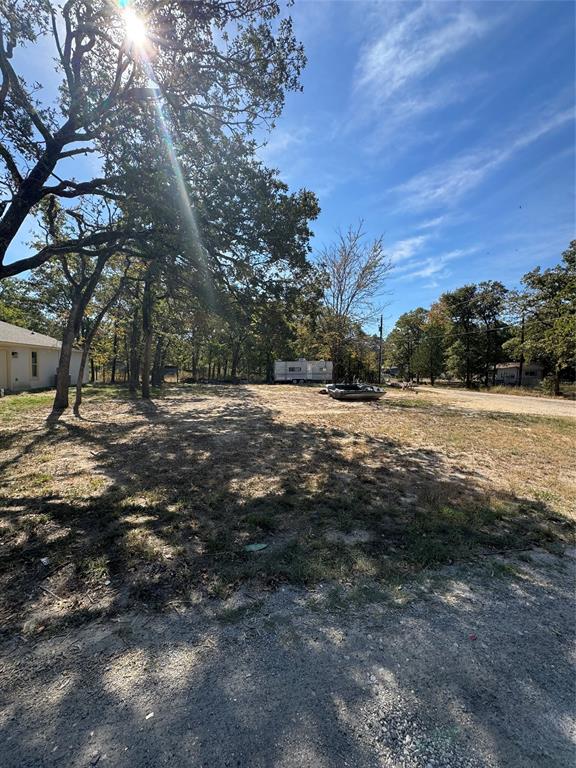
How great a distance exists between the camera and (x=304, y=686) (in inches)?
64.4

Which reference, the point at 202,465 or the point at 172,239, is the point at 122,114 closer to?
the point at 172,239

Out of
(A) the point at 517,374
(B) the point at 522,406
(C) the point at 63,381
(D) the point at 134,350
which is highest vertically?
(D) the point at 134,350

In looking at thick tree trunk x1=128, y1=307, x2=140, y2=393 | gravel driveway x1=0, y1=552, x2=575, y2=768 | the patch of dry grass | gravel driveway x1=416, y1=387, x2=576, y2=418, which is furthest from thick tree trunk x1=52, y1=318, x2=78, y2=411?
gravel driveway x1=416, y1=387, x2=576, y2=418

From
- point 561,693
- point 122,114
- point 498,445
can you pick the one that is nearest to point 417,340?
point 498,445

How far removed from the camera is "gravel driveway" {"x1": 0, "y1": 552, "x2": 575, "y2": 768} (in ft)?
4.45

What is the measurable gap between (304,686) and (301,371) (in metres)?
35.6

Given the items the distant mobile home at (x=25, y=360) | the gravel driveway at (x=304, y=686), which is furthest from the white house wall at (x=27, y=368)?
the gravel driveway at (x=304, y=686)

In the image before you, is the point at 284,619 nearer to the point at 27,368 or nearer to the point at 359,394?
the point at 359,394

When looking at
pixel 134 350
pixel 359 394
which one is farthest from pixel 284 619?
pixel 134 350

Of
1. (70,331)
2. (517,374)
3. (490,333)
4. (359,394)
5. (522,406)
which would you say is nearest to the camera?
(70,331)

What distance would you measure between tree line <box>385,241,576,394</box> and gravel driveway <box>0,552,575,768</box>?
72.6ft

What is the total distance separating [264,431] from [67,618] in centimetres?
641

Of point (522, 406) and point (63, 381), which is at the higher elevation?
point (63, 381)

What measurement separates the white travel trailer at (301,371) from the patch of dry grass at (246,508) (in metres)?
29.1
